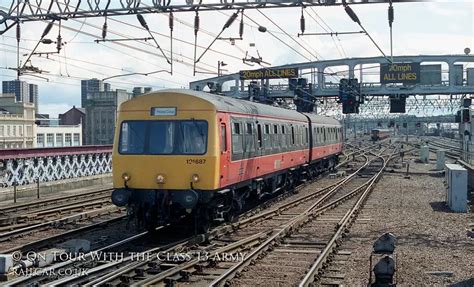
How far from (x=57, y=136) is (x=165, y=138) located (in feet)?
226

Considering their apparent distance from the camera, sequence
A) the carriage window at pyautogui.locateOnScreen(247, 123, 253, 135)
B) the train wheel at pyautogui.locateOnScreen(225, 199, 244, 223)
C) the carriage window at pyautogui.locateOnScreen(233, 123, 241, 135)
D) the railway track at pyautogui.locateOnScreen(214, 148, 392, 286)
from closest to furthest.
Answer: the railway track at pyautogui.locateOnScreen(214, 148, 392, 286) < the carriage window at pyautogui.locateOnScreen(233, 123, 241, 135) < the train wheel at pyautogui.locateOnScreen(225, 199, 244, 223) < the carriage window at pyautogui.locateOnScreen(247, 123, 253, 135)

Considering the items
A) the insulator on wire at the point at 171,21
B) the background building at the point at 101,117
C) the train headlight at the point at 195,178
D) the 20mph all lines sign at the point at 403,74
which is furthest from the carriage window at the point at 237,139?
the background building at the point at 101,117

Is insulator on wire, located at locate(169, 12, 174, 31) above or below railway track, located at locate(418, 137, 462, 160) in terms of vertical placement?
above

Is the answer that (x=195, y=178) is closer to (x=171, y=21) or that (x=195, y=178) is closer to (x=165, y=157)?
(x=165, y=157)

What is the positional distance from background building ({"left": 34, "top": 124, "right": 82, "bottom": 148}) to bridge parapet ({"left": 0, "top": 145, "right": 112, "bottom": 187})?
149 feet

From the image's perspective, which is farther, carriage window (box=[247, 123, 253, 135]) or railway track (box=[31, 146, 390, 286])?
carriage window (box=[247, 123, 253, 135])

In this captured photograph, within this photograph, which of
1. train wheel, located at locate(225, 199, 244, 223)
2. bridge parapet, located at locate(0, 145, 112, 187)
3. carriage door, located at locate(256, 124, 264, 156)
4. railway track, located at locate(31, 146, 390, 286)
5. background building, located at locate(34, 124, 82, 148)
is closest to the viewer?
railway track, located at locate(31, 146, 390, 286)

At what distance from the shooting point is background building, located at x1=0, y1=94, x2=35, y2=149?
67062 millimetres

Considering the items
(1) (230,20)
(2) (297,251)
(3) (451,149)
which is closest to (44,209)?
(1) (230,20)

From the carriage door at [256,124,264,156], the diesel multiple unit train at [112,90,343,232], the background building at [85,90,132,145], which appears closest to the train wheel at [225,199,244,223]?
the diesel multiple unit train at [112,90,343,232]

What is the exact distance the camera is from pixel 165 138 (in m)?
13.3

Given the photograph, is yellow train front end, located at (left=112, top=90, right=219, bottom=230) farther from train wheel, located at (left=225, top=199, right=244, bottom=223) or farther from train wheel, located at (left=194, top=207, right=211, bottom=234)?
train wheel, located at (left=225, top=199, right=244, bottom=223)

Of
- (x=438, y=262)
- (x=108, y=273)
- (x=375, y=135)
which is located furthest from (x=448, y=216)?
(x=375, y=135)

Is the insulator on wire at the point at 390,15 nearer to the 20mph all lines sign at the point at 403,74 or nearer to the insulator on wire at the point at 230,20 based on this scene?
the insulator on wire at the point at 230,20
